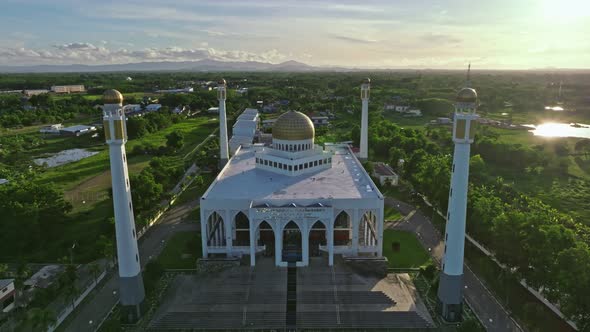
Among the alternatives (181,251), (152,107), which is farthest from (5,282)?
(152,107)

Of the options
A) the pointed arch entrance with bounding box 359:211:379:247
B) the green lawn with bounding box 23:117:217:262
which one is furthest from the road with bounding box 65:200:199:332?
the pointed arch entrance with bounding box 359:211:379:247

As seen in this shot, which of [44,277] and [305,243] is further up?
[305,243]

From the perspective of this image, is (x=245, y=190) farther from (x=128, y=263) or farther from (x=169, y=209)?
(x=169, y=209)

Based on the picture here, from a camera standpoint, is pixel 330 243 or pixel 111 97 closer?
pixel 111 97

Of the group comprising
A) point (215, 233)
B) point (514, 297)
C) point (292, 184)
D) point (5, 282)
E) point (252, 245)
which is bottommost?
point (514, 297)

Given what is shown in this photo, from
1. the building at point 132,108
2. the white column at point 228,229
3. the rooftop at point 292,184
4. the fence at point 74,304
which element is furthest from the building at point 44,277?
the building at point 132,108

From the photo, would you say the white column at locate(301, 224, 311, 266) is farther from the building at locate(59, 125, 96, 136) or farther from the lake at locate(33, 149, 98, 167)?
Answer: the building at locate(59, 125, 96, 136)

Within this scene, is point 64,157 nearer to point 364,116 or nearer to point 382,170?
point 364,116

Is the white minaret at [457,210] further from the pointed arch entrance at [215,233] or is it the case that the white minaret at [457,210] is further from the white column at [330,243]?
the pointed arch entrance at [215,233]

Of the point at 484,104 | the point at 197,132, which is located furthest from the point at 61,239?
the point at 484,104
